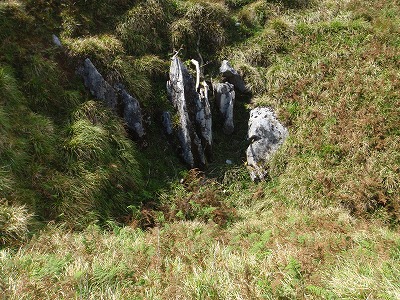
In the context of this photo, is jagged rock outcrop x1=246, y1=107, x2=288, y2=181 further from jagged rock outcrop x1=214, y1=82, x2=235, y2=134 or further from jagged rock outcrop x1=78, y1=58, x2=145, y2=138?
jagged rock outcrop x1=78, y1=58, x2=145, y2=138

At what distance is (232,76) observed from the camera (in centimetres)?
1178

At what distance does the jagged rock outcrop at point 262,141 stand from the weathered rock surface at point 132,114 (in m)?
3.68

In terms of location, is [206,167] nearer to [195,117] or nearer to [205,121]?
[205,121]

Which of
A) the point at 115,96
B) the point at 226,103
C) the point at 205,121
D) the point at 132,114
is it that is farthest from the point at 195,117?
the point at 115,96

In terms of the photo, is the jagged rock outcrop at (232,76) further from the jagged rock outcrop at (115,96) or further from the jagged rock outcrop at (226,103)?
the jagged rock outcrop at (115,96)

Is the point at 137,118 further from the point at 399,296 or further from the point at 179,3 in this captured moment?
the point at 399,296

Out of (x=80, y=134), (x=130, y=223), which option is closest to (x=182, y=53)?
(x=80, y=134)

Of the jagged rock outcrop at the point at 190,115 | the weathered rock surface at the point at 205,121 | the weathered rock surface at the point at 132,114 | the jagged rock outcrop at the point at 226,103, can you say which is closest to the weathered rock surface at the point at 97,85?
the weathered rock surface at the point at 132,114

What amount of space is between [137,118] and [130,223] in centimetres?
364

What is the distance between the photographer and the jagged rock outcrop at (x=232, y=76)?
1170 cm

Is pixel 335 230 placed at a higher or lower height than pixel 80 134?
lower

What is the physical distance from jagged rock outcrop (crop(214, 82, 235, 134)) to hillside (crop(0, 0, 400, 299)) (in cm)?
36

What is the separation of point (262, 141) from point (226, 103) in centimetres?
197

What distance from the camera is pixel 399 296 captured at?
337 cm
